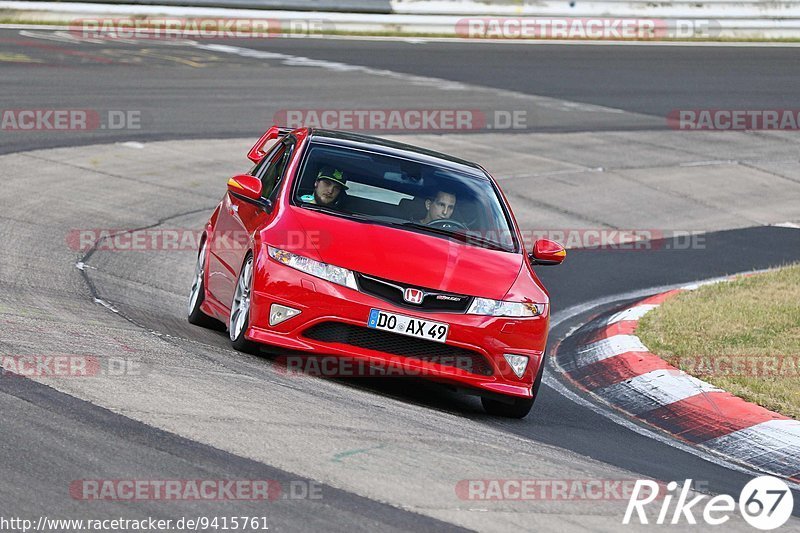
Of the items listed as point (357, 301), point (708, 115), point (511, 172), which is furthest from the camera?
point (708, 115)

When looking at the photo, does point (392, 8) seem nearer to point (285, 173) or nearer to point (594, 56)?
point (594, 56)

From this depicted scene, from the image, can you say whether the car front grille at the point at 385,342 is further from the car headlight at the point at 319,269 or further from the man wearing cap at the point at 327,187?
the man wearing cap at the point at 327,187

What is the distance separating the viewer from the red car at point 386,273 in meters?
7.68

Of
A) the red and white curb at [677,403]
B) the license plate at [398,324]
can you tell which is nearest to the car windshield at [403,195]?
the license plate at [398,324]

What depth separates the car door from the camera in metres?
8.64

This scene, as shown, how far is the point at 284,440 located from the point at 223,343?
9.18 feet

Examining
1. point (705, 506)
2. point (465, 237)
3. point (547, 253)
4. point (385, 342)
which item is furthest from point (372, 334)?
point (705, 506)

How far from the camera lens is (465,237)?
28.1 feet

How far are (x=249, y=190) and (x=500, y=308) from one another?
1904 mm

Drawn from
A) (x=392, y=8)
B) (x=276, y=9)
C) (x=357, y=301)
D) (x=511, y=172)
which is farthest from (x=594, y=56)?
(x=357, y=301)

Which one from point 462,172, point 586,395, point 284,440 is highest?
point 462,172

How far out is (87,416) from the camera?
6008 millimetres

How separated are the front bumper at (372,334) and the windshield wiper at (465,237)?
2.57ft

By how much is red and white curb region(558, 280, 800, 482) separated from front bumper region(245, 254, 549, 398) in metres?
1.13
